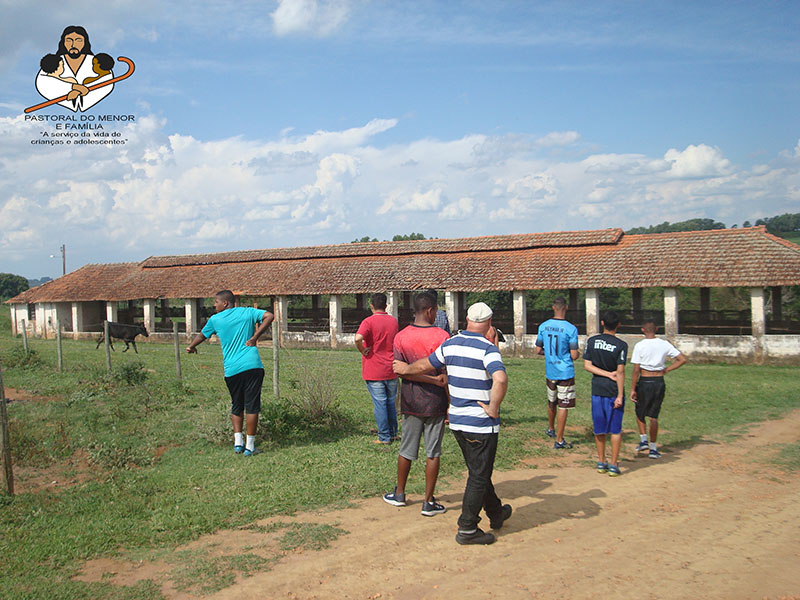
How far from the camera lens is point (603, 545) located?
16.0 feet

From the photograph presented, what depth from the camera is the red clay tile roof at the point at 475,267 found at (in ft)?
66.1

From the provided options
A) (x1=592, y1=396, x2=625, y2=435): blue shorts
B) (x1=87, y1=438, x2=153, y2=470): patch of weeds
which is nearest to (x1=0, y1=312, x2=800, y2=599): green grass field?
(x1=87, y1=438, x2=153, y2=470): patch of weeds

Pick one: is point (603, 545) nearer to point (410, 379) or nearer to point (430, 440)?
point (430, 440)

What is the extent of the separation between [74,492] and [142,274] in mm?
28794

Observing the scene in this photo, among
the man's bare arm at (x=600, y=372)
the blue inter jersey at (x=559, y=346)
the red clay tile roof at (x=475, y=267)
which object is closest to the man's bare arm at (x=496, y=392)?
the man's bare arm at (x=600, y=372)

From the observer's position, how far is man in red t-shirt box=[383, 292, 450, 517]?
17.9 ft

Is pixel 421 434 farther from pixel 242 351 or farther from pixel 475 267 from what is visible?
pixel 475 267

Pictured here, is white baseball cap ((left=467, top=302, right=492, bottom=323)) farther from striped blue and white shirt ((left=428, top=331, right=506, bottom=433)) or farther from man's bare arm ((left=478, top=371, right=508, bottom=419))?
man's bare arm ((left=478, top=371, right=508, bottom=419))

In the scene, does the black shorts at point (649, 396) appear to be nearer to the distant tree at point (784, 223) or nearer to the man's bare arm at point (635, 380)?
the man's bare arm at point (635, 380)

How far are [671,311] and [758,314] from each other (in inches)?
96.5

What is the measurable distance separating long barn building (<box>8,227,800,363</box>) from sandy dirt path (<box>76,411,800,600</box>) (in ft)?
47.3

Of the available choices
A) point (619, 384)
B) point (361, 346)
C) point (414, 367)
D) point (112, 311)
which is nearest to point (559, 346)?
point (619, 384)

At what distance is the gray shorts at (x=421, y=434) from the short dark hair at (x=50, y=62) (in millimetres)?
12951

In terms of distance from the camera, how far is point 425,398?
5.46 meters
